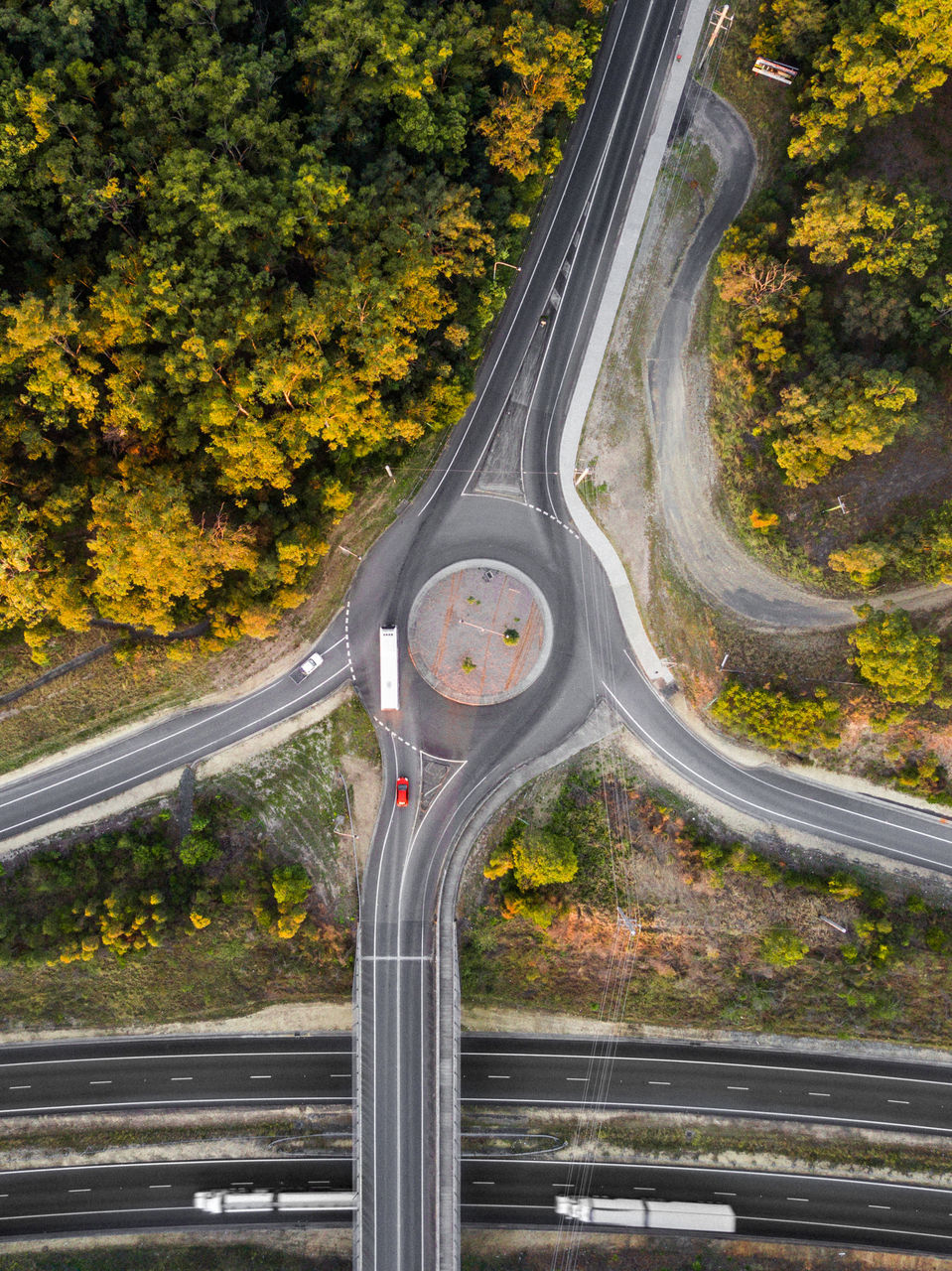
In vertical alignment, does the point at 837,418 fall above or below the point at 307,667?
above

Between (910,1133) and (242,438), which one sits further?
(910,1133)

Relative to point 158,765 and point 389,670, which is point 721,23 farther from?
point 158,765

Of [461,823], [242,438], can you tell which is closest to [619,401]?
[242,438]

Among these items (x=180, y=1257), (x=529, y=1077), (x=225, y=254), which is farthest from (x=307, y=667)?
(x=180, y=1257)

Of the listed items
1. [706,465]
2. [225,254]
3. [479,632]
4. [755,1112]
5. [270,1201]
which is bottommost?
[270,1201]

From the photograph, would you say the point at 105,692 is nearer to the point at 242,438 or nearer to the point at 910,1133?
the point at 242,438

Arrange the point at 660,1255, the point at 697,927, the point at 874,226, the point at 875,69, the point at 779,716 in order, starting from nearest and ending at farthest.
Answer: the point at 875,69 < the point at 874,226 < the point at 779,716 < the point at 660,1255 < the point at 697,927
